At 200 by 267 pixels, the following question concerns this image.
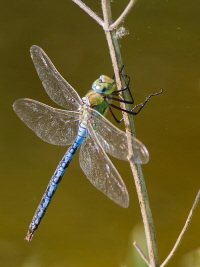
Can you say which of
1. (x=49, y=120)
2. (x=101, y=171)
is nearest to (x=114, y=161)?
(x=49, y=120)

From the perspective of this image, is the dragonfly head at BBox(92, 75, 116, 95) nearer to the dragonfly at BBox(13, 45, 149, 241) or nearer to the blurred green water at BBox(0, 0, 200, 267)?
the dragonfly at BBox(13, 45, 149, 241)

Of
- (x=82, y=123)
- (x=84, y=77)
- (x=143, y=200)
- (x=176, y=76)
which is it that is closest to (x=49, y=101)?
(x=84, y=77)

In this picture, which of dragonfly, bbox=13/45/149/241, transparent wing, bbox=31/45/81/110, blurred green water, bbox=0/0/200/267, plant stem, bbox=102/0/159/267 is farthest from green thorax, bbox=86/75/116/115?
blurred green water, bbox=0/0/200/267

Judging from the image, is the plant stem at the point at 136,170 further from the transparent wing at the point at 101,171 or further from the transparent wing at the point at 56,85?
the transparent wing at the point at 56,85

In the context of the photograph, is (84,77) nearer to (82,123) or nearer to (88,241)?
(88,241)

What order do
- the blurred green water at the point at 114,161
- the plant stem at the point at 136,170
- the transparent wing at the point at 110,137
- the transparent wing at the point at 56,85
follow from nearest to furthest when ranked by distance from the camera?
1. the plant stem at the point at 136,170
2. the transparent wing at the point at 110,137
3. the transparent wing at the point at 56,85
4. the blurred green water at the point at 114,161

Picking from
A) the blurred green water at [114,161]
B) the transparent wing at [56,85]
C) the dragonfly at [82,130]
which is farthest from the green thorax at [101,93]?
the blurred green water at [114,161]
